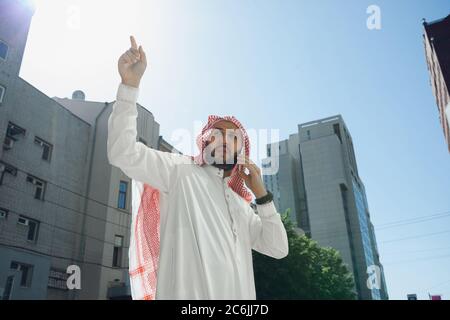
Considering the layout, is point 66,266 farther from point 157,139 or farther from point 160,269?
point 160,269

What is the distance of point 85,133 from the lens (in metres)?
22.8

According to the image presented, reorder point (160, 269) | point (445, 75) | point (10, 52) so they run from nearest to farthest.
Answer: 1. point (160, 269)
2. point (10, 52)
3. point (445, 75)

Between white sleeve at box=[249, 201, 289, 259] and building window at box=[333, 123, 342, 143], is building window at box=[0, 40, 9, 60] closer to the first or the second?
white sleeve at box=[249, 201, 289, 259]

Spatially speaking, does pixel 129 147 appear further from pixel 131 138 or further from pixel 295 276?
pixel 295 276

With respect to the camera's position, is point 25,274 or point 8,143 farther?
point 8,143

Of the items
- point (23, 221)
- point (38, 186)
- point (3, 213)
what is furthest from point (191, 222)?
point (38, 186)

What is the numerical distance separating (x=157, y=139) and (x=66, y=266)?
1049 centimetres

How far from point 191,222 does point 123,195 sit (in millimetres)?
21409

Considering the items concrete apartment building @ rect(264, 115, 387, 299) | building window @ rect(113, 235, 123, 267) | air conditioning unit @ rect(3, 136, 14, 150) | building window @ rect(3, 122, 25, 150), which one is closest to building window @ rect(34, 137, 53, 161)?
building window @ rect(3, 122, 25, 150)

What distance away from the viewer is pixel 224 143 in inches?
91.0

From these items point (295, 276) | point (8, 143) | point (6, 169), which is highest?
point (8, 143)

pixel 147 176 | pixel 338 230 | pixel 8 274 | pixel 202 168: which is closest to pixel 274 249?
pixel 202 168

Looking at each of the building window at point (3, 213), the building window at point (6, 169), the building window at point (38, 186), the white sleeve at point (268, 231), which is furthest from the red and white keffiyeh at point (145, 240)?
the building window at point (38, 186)

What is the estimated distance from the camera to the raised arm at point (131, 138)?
6.02 ft
